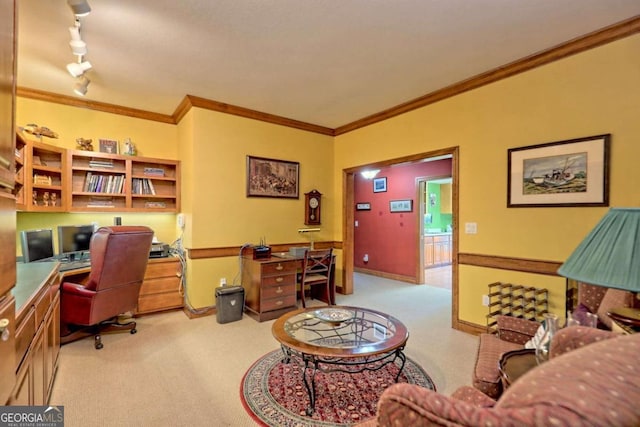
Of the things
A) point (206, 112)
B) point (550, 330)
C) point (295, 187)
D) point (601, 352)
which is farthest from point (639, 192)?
point (206, 112)

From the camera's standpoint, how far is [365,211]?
6879 millimetres

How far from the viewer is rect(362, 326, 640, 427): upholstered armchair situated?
1.52ft

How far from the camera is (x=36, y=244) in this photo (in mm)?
3086

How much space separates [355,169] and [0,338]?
14.1 feet

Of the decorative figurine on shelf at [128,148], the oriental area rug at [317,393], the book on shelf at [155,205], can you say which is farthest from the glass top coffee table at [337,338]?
the decorative figurine on shelf at [128,148]

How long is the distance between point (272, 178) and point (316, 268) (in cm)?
149

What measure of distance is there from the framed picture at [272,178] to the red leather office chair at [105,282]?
163 cm

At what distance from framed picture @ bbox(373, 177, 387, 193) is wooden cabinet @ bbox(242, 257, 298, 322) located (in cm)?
333

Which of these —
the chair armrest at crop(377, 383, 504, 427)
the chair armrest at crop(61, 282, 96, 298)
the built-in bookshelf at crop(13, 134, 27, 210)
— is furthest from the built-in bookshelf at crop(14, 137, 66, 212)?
the chair armrest at crop(377, 383, 504, 427)

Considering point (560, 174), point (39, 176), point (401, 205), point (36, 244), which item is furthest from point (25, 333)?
point (401, 205)

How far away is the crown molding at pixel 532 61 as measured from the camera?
91.7 inches

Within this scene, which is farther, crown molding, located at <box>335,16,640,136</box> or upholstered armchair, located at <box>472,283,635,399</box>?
crown molding, located at <box>335,16,640,136</box>

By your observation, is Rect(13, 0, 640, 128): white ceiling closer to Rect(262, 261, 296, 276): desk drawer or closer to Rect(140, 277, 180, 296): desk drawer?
Rect(262, 261, 296, 276): desk drawer

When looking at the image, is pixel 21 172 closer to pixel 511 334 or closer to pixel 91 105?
pixel 91 105
